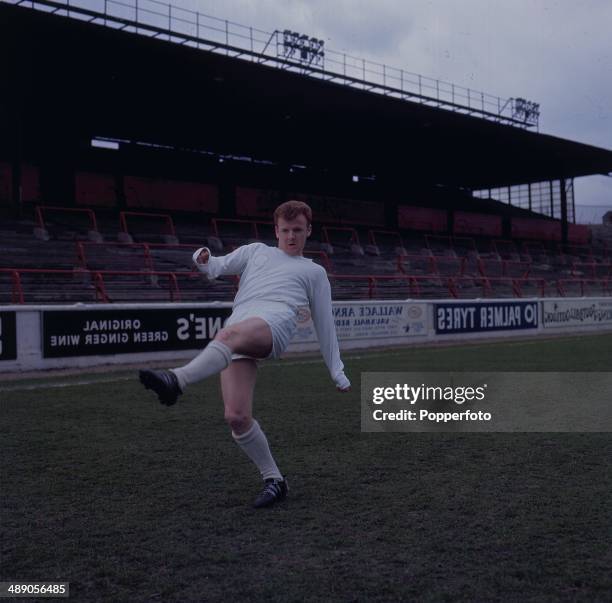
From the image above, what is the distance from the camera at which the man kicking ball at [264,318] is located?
4.00 metres

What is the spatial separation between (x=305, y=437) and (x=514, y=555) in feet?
10.6

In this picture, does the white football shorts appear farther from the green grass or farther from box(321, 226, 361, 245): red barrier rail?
box(321, 226, 361, 245): red barrier rail

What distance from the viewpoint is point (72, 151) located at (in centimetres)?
3027

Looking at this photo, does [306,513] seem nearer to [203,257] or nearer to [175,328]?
[203,257]

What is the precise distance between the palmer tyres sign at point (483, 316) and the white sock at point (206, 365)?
1608 cm

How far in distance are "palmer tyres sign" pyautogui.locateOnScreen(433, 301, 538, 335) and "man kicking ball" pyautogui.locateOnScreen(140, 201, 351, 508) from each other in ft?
50.9

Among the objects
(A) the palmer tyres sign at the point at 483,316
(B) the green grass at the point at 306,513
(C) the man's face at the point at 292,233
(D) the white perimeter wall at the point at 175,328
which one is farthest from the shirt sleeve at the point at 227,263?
(A) the palmer tyres sign at the point at 483,316

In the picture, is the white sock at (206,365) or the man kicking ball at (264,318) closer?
the white sock at (206,365)

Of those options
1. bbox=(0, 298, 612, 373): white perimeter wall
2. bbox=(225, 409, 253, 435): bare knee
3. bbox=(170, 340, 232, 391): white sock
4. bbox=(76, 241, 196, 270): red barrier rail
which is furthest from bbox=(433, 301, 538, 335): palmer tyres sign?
bbox=(170, 340, 232, 391): white sock

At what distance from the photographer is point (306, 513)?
4227 millimetres

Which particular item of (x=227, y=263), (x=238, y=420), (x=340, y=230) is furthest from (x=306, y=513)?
(x=340, y=230)

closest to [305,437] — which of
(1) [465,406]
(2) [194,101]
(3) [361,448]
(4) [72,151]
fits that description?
(3) [361,448]

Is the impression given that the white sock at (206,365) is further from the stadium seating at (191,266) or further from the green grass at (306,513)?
the stadium seating at (191,266)

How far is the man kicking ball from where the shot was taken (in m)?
4.00
